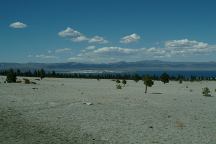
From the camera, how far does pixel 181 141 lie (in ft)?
53.1

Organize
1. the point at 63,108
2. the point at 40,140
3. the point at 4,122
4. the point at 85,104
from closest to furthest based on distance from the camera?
1. the point at 40,140
2. the point at 4,122
3. the point at 63,108
4. the point at 85,104

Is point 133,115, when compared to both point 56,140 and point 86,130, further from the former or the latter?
point 56,140

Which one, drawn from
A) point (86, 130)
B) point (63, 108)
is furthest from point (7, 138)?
point (63, 108)

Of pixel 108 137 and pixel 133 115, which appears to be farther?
pixel 133 115

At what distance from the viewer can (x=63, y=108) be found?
28.0m

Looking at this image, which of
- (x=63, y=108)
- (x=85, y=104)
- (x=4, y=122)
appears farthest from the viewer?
(x=85, y=104)

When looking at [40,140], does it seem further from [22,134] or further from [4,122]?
[4,122]

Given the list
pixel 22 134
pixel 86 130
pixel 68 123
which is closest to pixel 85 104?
pixel 68 123

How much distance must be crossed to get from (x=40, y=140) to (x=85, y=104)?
15.5 metres

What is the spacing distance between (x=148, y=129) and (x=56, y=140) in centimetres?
557

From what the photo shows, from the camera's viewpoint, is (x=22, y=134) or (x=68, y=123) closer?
(x=22, y=134)

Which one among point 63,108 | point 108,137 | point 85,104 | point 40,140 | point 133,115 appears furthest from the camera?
point 85,104

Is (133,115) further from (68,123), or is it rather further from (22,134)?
(22,134)

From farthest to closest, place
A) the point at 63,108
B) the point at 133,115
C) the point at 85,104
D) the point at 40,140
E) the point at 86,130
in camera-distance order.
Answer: the point at 85,104, the point at 63,108, the point at 133,115, the point at 86,130, the point at 40,140
